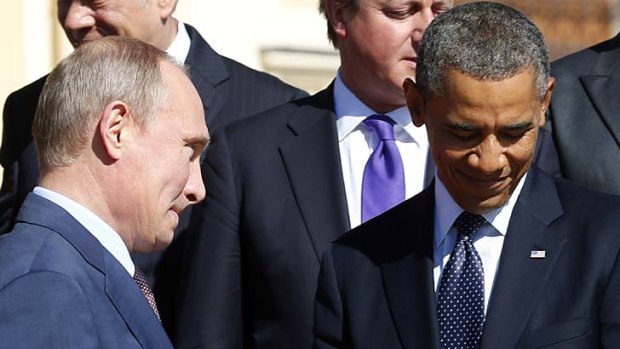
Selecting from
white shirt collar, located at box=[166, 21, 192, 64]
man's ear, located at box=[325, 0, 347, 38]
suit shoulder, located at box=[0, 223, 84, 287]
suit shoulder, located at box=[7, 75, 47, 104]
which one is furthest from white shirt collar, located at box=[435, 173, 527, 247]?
suit shoulder, located at box=[7, 75, 47, 104]

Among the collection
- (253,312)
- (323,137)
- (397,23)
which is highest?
(397,23)

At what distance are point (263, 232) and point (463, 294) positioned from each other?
88 centimetres

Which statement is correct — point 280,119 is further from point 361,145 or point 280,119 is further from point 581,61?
point 581,61

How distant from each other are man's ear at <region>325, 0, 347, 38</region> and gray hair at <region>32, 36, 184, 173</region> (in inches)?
57.1

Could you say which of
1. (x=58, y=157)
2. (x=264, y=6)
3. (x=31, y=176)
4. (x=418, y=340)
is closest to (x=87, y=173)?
(x=58, y=157)

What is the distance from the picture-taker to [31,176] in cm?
511

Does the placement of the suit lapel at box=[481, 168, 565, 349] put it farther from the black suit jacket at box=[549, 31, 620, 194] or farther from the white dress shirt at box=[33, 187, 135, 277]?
the white dress shirt at box=[33, 187, 135, 277]

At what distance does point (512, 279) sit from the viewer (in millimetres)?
3664

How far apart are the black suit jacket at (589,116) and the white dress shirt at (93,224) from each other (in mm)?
1433

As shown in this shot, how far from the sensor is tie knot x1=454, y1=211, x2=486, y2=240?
374cm

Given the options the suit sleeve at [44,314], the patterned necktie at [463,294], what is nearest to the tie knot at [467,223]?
the patterned necktie at [463,294]

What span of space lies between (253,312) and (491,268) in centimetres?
91

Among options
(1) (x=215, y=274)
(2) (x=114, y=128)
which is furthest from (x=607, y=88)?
(2) (x=114, y=128)

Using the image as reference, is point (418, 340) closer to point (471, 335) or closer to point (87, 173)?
→ point (471, 335)
